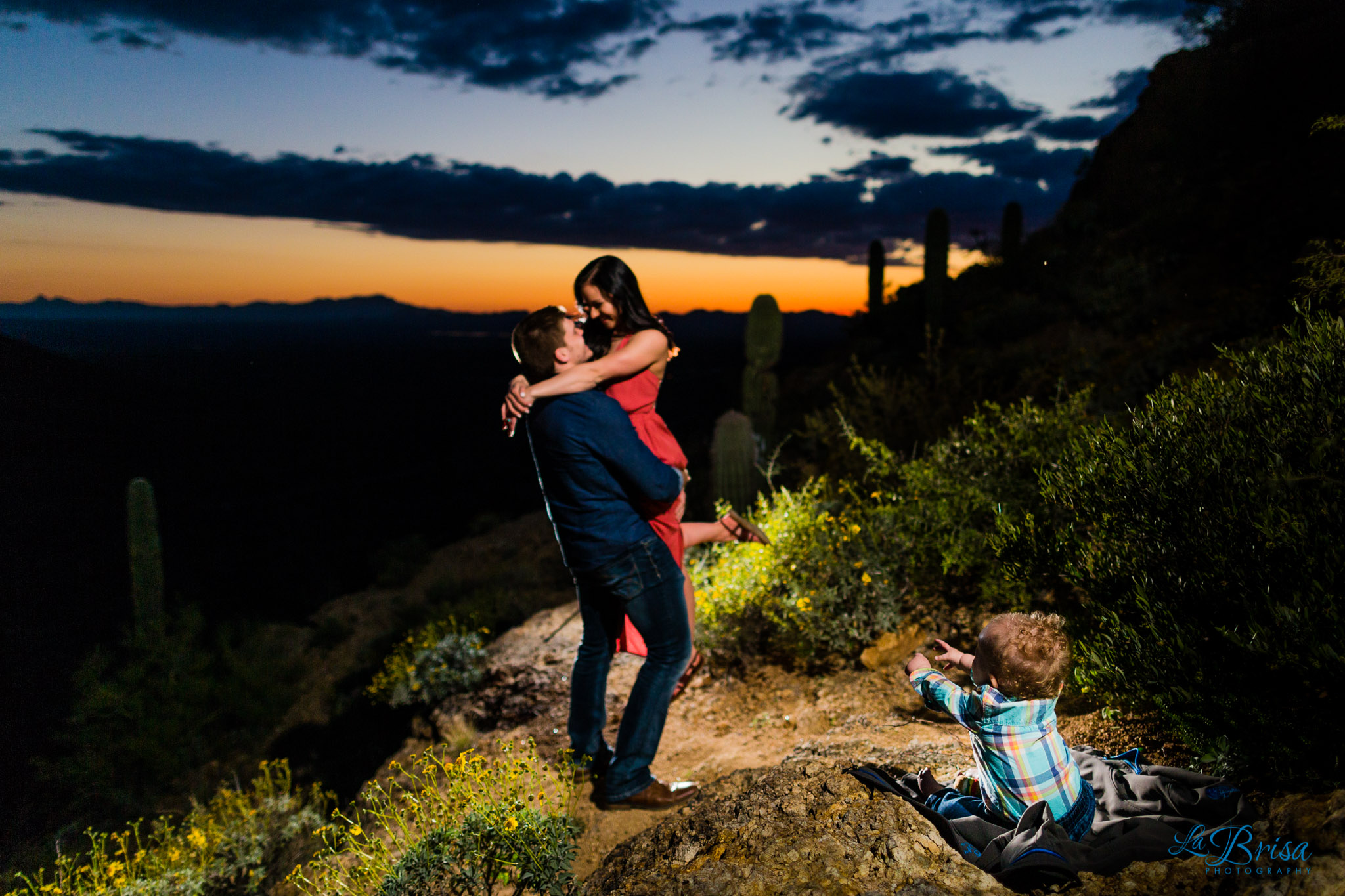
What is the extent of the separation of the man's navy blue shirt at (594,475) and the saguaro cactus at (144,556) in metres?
10.4

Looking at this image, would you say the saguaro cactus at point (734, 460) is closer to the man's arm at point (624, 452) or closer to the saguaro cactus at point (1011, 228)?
the man's arm at point (624, 452)

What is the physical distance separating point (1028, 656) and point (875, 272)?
54.9 feet

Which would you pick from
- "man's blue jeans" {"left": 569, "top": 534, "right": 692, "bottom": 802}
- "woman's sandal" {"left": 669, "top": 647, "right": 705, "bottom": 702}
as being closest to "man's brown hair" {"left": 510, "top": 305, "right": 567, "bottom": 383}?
"man's blue jeans" {"left": 569, "top": 534, "right": 692, "bottom": 802}

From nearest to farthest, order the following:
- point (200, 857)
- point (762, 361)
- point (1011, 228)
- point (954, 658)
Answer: point (954, 658), point (200, 857), point (762, 361), point (1011, 228)

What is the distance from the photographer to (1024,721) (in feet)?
5.79

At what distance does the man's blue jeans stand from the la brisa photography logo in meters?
1.61

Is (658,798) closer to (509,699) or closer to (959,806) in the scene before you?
(959,806)

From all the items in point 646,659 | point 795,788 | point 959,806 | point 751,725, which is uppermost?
point 646,659

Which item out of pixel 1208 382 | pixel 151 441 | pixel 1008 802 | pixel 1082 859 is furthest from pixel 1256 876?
pixel 151 441

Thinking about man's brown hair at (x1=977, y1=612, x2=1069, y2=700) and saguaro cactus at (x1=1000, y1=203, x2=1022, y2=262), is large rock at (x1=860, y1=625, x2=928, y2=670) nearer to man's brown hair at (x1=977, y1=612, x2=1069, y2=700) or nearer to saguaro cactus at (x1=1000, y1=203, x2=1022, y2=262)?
man's brown hair at (x1=977, y1=612, x2=1069, y2=700)

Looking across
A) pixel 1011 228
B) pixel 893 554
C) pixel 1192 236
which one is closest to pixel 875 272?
pixel 1011 228

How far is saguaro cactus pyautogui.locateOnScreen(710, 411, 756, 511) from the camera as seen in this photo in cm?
706

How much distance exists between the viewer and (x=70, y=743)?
25.3 feet

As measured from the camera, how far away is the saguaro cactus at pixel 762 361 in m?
10.4
